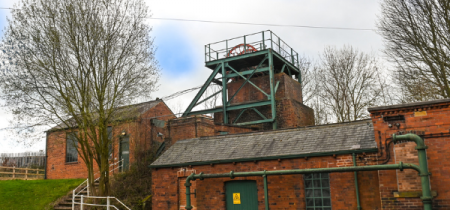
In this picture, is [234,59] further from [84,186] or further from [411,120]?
[411,120]

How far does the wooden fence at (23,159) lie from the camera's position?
3128cm

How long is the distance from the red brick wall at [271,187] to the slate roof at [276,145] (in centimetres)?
24

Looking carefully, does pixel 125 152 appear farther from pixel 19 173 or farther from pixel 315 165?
pixel 315 165

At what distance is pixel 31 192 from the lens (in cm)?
1934

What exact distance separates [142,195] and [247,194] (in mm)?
6027

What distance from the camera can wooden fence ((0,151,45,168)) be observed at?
3128 centimetres

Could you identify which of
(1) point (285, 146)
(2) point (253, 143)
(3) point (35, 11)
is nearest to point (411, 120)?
(1) point (285, 146)

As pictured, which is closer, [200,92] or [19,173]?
[200,92]

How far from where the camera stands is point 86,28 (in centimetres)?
1516

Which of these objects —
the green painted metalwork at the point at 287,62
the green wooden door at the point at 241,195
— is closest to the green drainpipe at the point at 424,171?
the green wooden door at the point at 241,195

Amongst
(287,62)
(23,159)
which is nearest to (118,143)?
(287,62)

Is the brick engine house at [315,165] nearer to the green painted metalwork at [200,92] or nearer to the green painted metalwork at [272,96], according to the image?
the green painted metalwork at [272,96]

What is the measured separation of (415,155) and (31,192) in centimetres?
1753

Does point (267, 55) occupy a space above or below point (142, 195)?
above
